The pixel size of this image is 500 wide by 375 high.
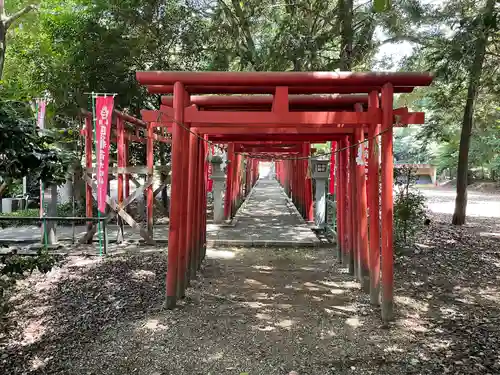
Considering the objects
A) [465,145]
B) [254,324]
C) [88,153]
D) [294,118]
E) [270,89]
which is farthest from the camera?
[465,145]

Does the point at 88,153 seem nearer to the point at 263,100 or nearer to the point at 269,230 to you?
the point at 269,230

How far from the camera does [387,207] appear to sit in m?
4.76

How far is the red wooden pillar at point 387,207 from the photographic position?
4.71 metres

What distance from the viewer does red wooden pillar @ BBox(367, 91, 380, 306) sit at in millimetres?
5046

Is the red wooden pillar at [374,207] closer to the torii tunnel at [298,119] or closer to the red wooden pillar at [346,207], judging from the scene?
the torii tunnel at [298,119]

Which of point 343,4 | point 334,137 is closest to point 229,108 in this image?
point 334,137

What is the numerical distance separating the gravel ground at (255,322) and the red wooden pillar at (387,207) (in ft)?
0.94

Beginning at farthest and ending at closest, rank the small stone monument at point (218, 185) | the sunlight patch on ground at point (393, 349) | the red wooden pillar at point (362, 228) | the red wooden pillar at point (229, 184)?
the red wooden pillar at point (229, 184) → the small stone monument at point (218, 185) → the red wooden pillar at point (362, 228) → the sunlight patch on ground at point (393, 349)

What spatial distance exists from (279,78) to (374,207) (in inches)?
75.5

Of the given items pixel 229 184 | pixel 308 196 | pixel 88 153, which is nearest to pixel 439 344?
pixel 88 153

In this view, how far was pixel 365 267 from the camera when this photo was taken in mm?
5945

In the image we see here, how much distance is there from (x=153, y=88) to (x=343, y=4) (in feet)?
19.9

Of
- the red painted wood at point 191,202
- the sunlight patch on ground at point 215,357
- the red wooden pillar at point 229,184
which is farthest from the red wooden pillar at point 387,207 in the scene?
the red wooden pillar at point 229,184

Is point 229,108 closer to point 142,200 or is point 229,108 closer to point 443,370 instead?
point 443,370
